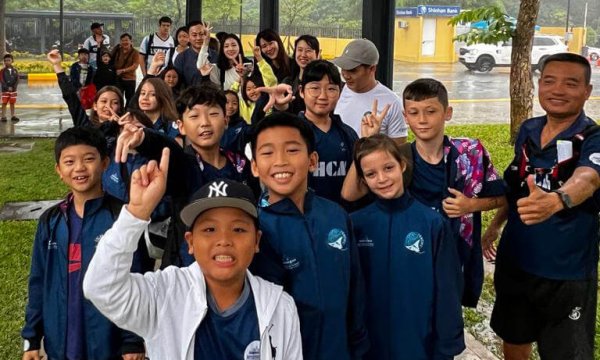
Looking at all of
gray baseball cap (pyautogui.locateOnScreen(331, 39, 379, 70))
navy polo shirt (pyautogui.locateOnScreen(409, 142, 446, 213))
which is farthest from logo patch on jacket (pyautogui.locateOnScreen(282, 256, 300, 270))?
gray baseball cap (pyautogui.locateOnScreen(331, 39, 379, 70))

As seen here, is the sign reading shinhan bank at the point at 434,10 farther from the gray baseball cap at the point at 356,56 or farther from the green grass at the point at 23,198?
the gray baseball cap at the point at 356,56

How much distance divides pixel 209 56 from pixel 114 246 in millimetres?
6163

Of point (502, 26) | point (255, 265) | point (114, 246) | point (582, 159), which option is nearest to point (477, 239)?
point (582, 159)

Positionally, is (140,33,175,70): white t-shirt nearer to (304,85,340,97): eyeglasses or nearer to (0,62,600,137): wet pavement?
(0,62,600,137): wet pavement

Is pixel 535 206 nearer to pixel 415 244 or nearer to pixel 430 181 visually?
pixel 415 244

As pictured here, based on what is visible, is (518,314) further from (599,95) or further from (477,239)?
(599,95)

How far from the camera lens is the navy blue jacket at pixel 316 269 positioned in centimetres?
237

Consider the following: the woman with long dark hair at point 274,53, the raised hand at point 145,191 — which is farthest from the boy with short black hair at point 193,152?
the woman with long dark hair at point 274,53

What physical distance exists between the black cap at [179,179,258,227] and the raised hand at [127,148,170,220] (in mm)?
120

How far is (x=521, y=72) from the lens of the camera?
34.9 feet

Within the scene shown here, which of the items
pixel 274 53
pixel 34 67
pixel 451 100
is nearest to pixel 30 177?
pixel 274 53

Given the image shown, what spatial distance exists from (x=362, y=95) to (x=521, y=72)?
7.17 meters

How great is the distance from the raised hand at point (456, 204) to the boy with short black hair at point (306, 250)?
550mm

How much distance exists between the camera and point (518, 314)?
325 cm
